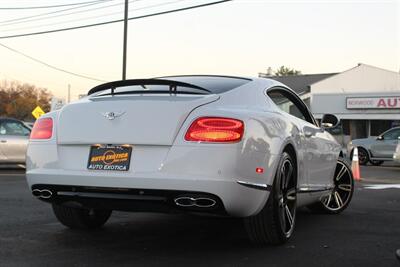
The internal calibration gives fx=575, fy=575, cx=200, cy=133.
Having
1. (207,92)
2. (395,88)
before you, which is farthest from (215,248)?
(395,88)

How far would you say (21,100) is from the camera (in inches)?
3521

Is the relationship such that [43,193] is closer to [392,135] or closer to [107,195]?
[107,195]

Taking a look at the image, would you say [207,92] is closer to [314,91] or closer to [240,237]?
[240,237]

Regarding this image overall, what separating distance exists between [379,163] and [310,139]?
17.0 m

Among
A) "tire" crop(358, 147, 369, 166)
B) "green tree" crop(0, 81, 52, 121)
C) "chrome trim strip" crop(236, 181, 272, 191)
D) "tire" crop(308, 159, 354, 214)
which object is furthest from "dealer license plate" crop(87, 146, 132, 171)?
"green tree" crop(0, 81, 52, 121)

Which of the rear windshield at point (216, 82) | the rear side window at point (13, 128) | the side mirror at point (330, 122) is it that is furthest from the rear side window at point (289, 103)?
the rear side window at point (13, 128)

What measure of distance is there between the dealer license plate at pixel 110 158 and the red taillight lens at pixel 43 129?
535 mm

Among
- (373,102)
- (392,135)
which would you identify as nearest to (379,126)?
(373,102)

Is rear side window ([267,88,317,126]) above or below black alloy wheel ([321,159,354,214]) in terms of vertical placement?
above

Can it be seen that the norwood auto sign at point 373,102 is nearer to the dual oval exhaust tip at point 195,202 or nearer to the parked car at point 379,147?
the parked car at point 379,147

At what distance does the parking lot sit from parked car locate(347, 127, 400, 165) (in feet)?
47.0

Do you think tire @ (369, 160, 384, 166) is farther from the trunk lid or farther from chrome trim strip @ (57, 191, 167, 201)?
A: chrome trim strip @ (57, 191, 167, 201)

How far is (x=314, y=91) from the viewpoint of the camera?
41031 millimetres

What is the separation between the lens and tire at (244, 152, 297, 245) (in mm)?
4766
